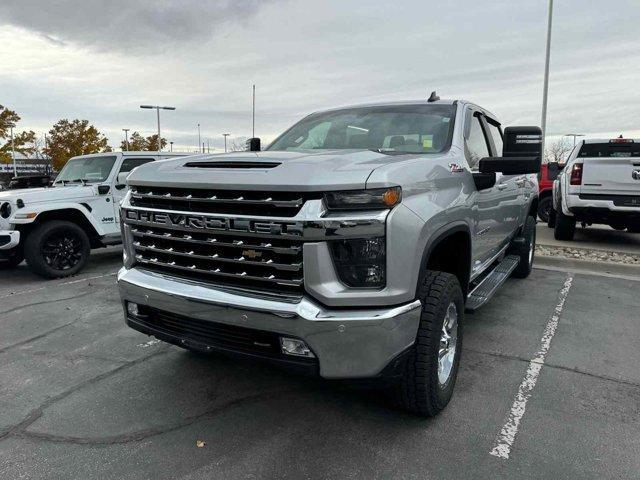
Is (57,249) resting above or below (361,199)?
below

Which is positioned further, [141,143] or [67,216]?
[141,143]

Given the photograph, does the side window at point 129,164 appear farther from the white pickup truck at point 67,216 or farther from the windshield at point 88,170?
the windshield at point 88,170

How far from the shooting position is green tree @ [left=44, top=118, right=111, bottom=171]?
1754 inches

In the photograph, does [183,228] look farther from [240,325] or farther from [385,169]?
[385,169]

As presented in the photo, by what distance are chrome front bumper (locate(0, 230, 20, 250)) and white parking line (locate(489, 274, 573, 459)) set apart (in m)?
6.24

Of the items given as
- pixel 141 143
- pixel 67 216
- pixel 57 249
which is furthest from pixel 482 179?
pixel 141 143

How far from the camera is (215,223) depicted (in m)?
2.49

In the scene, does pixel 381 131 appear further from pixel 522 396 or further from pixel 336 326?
pixel 522 396

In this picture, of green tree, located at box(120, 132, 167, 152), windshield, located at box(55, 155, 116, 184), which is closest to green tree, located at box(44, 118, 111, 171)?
green tree, located at box(120, 132, 167, 152)

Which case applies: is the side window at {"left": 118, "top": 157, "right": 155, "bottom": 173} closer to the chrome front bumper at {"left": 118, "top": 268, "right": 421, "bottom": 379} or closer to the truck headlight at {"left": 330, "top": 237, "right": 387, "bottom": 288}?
the chrome front bumper at {"left": 118, "top": 268, "right": 421, "bottom": 379}

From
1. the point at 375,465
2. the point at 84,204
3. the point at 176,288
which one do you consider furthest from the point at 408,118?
the point at 84,204

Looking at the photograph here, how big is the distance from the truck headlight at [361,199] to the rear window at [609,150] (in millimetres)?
8002

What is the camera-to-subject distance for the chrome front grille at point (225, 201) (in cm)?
231

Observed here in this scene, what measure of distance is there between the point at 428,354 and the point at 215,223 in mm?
1295
